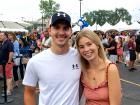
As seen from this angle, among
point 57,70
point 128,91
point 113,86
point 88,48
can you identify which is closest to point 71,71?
point 57,70

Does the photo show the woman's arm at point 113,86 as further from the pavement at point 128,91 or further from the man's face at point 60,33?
the pavement at point 128,91

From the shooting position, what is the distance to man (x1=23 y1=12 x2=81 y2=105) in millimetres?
2924

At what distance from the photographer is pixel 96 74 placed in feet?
9.84

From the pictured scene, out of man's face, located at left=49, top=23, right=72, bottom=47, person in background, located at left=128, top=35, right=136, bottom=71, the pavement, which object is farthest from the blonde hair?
person in background, located at left=128, top=35, right=136, bottom=71

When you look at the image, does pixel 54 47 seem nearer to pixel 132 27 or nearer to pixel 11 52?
pixel 11 52

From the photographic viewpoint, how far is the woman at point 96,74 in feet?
9.43

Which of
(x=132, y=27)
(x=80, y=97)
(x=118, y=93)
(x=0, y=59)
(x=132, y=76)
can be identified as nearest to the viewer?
(x=118, y=93)

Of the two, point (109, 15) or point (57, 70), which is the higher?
point (109, 15)

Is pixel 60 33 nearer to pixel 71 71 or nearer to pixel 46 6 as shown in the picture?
pixel 71 71

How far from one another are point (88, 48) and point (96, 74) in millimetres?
239

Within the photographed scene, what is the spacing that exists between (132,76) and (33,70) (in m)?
11.2

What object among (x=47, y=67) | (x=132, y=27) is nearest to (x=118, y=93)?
(x=47, y=67)

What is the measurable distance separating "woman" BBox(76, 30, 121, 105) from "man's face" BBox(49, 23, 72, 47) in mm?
120

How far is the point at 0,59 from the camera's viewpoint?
9391 millimetres
